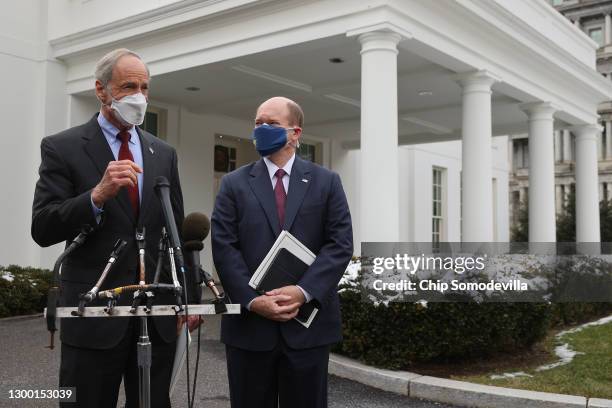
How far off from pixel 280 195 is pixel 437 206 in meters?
20.8

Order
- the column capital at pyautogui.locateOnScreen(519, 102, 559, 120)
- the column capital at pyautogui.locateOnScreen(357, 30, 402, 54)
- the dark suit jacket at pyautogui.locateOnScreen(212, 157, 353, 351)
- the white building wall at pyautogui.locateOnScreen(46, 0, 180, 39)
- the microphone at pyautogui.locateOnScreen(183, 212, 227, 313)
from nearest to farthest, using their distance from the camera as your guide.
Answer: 1. the microphone at pyautogui.locateOnScreen(183, 212, 227, 313)
2. the dark suit jacket at pyautogui.locateOnScreen(212, 157, 353, 351)
3. the column capital at pyautogui.locateOnScreen(357, 30, 402, 54)
4. the white building wall at pyautogui.locateOnScreen(46, 0, 180, 39)
5. the column capital at pyautogui.locateOnScreen(519, 102, 559, 120)

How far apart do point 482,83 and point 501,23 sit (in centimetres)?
119

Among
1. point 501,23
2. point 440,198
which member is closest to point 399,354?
point 501,23

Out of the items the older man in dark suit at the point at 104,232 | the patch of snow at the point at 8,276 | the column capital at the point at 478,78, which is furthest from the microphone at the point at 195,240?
the column capital at the point at 478,78

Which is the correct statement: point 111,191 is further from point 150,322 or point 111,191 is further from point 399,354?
point 399,354

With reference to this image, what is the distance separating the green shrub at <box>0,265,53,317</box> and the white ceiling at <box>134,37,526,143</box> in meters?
4.42

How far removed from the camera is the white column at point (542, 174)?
14.7 metres

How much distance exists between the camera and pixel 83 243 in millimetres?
2693

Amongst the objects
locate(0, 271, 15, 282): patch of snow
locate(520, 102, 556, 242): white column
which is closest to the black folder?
locate(0, 271, 15, 282): patch of snow

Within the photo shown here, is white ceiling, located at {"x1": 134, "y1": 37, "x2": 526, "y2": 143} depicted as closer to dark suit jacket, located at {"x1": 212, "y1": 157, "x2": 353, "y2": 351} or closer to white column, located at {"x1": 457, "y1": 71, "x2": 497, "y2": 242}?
white column, located at {"x1": 457, "y1": 71, "x2": 497, "y2": 242}

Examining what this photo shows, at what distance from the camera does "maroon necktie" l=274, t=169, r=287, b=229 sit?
3.32 metres

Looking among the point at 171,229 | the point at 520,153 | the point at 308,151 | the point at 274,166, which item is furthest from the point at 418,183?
the point at 520,153

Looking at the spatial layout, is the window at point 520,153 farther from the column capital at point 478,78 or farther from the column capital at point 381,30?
the column capital at point 381,30

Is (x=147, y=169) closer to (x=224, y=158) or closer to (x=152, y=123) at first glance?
(x=152, y=123)
